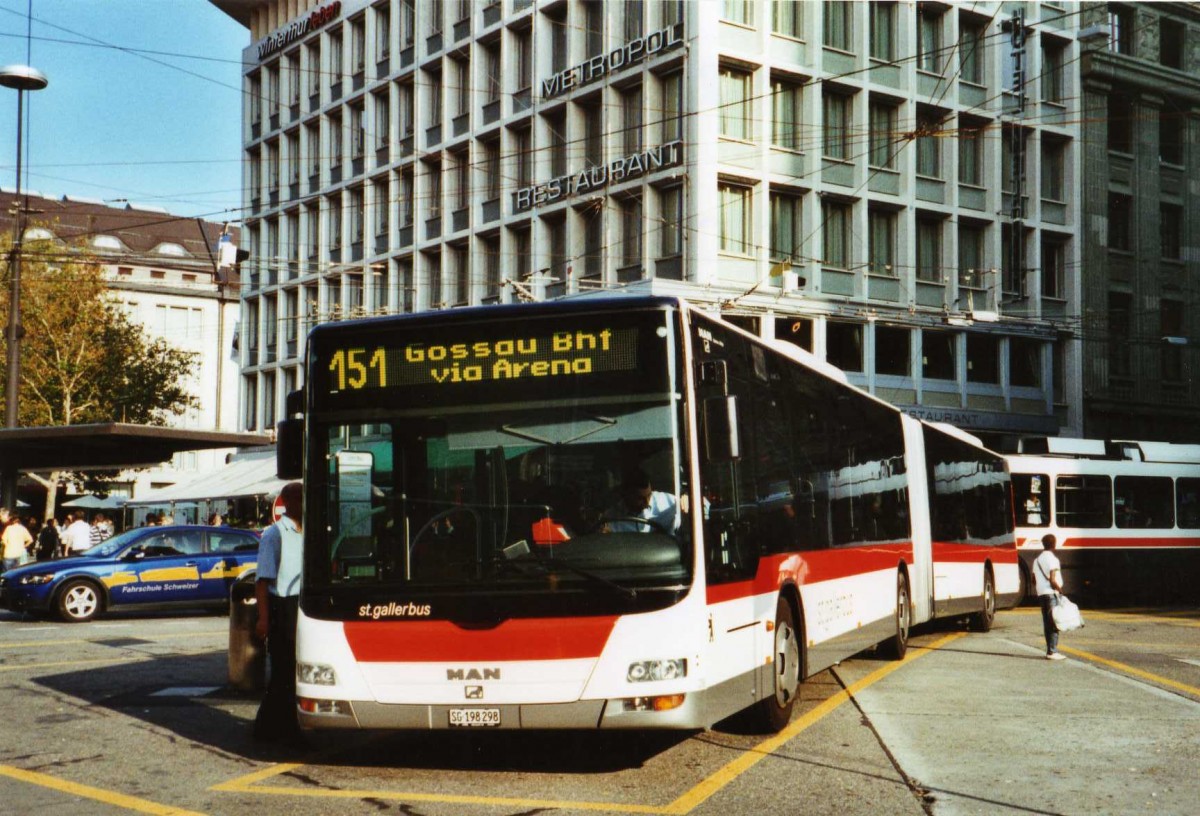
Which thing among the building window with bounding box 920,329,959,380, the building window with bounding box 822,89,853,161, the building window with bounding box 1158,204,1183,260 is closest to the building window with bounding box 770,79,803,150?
the building window with bounding box 822,89,853,161

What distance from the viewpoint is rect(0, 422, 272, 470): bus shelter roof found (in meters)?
25.7

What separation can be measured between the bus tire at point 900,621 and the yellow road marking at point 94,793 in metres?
9.37

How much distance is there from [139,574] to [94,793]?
50.5 ft

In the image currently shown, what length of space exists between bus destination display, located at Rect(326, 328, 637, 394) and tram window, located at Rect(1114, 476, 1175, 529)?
2164 centimetres

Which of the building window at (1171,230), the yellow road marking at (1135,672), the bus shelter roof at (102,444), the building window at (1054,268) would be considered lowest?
the yellow road marking at (1135,672)

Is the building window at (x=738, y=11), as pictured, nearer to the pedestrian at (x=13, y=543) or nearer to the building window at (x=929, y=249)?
the building window at (x=929, y=249)

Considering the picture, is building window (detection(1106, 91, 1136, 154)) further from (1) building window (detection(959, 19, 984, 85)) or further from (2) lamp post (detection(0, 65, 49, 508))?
(2) lamp post (detection(0, 65, 49, 508))

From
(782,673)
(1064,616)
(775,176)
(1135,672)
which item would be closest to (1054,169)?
(775,176)

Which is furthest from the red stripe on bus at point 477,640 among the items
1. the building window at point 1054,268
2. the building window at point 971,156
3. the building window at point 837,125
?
the building window at point 1054,268

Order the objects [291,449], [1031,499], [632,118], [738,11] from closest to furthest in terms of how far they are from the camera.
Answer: [291,449]
[1031,499]
[738,11]
[632,118]

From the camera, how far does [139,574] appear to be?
2283 centimetres

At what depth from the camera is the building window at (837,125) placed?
4016 cm

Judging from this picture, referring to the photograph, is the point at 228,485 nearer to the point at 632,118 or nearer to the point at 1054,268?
the point at 632,118

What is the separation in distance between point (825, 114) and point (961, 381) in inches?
344
